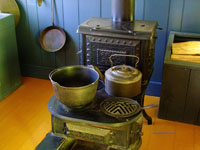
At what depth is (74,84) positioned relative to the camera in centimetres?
181

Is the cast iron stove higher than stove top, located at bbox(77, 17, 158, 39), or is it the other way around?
stove top, located at bbox(77, 17, 158, 39)

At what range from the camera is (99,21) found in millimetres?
2168

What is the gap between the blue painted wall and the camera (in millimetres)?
2377

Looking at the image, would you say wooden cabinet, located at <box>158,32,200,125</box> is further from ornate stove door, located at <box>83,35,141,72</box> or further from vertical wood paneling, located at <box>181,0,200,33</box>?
ornate stove door, located at <box>83,35,141,72</box>

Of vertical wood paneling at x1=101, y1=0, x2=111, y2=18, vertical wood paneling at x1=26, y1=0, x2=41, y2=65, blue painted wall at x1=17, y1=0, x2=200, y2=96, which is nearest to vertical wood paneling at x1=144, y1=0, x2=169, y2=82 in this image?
blue painted wall at x1=17, y1=0, x2=200, y2=96

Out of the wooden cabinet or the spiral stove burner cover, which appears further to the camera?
the wooden cabinet

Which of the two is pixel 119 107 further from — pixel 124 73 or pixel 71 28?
pixel 71 28

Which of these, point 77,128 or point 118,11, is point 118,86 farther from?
point 118,11

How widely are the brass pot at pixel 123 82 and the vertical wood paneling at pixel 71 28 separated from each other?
1035 millimetres

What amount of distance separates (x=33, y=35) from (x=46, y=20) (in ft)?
0.79

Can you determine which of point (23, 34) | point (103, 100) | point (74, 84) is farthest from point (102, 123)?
point (23, 34)

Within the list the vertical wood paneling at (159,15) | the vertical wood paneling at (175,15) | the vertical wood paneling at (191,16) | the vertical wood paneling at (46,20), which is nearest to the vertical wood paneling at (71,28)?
the vertical wood paneling at (46,20)

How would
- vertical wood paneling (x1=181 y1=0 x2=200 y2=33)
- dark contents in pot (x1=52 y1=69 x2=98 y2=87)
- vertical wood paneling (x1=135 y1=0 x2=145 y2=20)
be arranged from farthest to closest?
vertical wood paneling (x1=135 y1=0 x2=145 y2=20) → vertical wood paneling (x1=181 y1=0 x2=200 y2=33) → dark contents in pot (x1=52 y1=69 x2=98 y2=87)

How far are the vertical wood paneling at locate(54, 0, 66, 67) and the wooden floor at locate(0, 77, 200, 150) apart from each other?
0.41 meters
